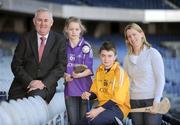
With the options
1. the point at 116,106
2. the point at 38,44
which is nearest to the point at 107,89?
the point at 116,106

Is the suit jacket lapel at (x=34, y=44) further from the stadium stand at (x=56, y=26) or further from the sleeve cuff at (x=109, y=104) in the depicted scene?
the sleeve cuff at (x=109, y=104)

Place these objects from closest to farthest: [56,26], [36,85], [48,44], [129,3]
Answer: [36,85] → [48,44] → [56,26] → [129,3]

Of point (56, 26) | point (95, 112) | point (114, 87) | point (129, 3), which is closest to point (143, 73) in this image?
point (114, 87)

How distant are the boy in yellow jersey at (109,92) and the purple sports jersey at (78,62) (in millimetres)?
418

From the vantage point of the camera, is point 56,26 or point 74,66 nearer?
point 74,66

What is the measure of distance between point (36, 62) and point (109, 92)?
72 centimetres

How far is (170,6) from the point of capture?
1945 centimetres

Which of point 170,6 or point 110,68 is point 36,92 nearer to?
point 110,68

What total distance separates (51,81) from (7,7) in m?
9.84

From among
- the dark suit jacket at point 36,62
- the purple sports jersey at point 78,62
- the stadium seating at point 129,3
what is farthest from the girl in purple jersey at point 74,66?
the stadium seating at point 129,3

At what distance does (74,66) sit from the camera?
340 centimetres

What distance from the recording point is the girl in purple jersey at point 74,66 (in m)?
3.34

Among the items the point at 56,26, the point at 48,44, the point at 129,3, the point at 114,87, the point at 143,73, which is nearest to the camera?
the point at 114,87

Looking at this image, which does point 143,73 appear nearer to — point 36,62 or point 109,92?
point 109,92
